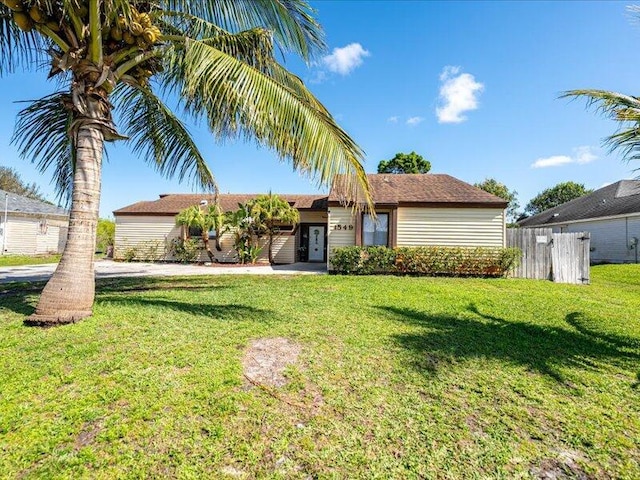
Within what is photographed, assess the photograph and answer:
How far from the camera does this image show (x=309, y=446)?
2209 millimetres

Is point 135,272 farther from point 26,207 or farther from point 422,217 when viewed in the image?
point 26,207

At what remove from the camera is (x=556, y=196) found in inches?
1805

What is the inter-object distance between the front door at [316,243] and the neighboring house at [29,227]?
1674cm

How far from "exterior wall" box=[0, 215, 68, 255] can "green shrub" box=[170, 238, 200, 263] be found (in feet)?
33.2

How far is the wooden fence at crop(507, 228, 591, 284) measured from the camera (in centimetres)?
1115

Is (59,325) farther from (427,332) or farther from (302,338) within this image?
(427,332)

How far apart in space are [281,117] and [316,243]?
14884mm

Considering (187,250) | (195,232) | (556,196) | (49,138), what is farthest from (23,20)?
(556,196)

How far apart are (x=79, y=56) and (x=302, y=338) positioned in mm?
4815

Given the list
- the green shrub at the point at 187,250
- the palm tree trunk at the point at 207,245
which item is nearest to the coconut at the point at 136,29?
the palm tree trunk at the point at 207,245

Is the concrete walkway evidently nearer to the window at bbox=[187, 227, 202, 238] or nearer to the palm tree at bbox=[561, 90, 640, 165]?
the window at bbox=[187, 227, 202, 238]

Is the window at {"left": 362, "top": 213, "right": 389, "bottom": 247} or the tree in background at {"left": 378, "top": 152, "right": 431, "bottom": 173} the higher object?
the tree in background at {"left": 378, "top": 152, "right": 431, "bottom": 173}

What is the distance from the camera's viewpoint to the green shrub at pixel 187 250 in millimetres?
17250

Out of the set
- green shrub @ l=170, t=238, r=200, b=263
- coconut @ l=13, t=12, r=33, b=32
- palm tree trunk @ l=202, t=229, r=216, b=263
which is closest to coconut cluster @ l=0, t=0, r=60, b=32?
coconut @ l=13, t=12, r=33, b=32
